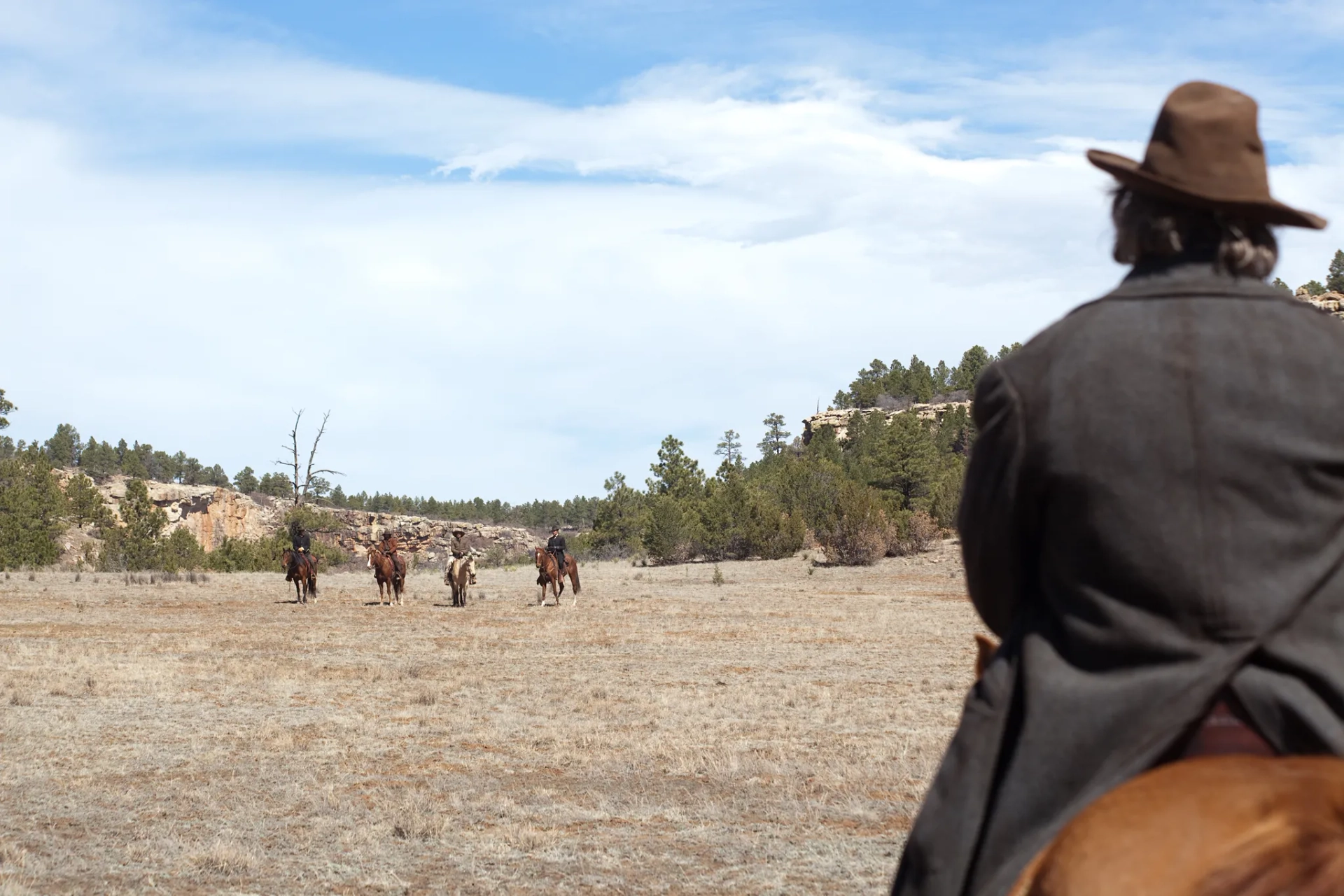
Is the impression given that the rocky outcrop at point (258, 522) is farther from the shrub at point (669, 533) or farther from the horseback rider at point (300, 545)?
the horseback rider at point (300, 545)

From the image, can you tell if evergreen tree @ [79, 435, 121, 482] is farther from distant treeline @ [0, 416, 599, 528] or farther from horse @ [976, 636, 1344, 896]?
horse @ [976, 636, 1344, 896]

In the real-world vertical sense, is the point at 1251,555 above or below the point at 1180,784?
above

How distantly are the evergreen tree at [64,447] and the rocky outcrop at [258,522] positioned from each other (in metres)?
14.9

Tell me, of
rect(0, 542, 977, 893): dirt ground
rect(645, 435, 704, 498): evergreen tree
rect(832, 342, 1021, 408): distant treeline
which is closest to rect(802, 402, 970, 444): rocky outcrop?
rect(832, 342, 1021, 408): distant treeline

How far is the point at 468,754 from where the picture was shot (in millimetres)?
10219

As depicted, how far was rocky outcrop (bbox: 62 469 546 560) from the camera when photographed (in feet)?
263

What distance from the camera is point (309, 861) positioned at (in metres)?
7.04

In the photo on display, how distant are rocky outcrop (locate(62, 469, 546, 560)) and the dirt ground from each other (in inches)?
2226

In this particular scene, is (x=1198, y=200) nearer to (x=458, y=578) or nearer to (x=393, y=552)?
(x=458, y=578)

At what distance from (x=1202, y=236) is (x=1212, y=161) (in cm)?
12

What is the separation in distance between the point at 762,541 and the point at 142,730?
35.6m

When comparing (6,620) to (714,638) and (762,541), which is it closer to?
(714,638)

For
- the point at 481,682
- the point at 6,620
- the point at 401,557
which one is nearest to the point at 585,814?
the point at 481,682

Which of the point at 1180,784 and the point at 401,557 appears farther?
the point at 401,557
